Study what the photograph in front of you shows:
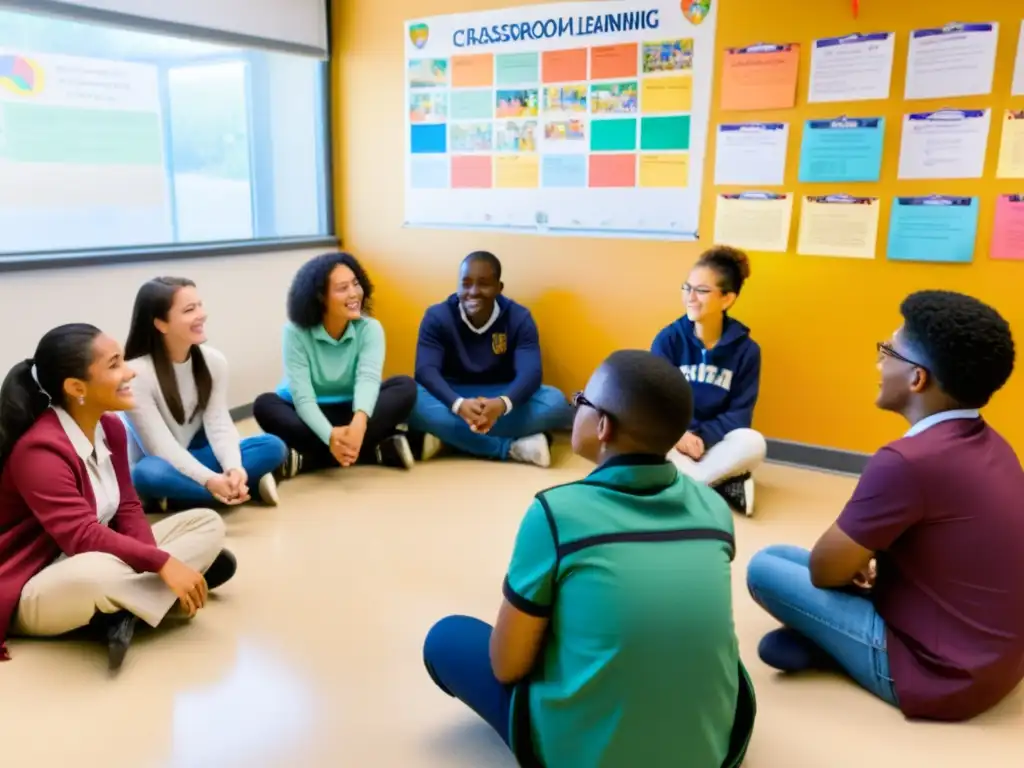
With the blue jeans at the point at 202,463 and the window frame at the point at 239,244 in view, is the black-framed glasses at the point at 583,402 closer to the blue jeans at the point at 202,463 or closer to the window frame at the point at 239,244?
the blue jeans at the point at 202,463

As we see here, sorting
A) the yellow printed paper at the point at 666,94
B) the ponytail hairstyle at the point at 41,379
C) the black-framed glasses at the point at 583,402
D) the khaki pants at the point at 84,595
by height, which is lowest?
the khaki pants at the point at 84,595

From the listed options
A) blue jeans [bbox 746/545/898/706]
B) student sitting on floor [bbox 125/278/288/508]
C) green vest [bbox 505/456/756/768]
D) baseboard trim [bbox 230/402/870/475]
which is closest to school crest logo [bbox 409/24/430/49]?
student sitting on floor [bbox 125/278/288/508]

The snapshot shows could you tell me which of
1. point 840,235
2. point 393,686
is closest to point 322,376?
point 393,686

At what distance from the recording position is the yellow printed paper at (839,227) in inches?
124

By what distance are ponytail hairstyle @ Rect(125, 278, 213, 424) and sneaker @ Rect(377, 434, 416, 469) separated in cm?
88

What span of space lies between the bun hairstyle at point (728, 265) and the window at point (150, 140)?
2.21 meters

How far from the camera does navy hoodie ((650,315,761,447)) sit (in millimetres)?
3141

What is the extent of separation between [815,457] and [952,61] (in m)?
1.57

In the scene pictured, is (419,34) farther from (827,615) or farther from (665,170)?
(827,615)

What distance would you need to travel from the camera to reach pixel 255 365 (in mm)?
4066

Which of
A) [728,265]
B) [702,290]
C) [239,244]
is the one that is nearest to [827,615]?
[702,290]

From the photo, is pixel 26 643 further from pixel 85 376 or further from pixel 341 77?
pixel 341 77

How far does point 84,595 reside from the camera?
1.94 metres

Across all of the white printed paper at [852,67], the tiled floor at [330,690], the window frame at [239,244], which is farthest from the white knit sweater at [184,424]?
the white printed paper at [852,67]
